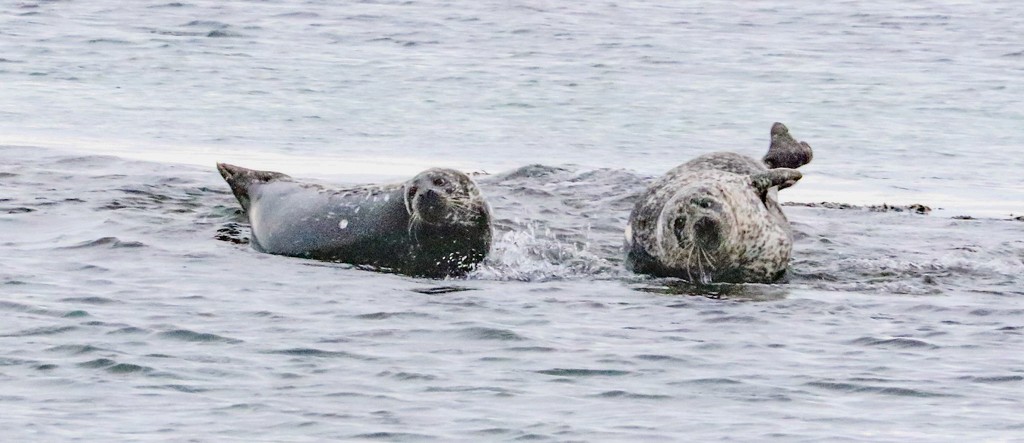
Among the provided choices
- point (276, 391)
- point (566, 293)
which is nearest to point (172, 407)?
point (276, 391)

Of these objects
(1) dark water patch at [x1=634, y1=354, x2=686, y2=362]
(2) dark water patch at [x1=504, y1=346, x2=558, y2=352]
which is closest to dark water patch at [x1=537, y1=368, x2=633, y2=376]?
(1) dark water patch at [x1=634, y1=354, x2=686, y2=362]

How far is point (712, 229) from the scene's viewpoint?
964 cm

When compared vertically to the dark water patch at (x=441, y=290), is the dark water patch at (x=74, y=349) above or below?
above

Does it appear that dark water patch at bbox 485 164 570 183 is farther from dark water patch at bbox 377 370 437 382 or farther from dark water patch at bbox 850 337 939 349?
dark water patch at bbox 377 370 437 382

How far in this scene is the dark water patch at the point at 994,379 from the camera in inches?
289

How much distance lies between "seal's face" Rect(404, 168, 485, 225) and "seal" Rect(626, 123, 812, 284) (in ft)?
3.32

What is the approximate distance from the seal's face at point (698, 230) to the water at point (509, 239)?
258 millimetres

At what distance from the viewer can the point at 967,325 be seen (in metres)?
8.52

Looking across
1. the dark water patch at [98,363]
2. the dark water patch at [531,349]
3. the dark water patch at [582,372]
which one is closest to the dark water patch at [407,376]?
the dark water patch at [582,372]

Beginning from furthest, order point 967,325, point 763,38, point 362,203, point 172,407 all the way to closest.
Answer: point 763,38 → point 362,203 → point 967,325 → point 172,407

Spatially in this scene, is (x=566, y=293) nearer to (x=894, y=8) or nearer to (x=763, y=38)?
(x=763, y=38)

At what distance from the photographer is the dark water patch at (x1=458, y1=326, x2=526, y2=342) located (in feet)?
26.5

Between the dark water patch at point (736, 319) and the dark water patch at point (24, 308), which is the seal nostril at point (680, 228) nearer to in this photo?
the dark water patch at point (736, 319)

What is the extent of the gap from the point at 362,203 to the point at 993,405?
440cm
